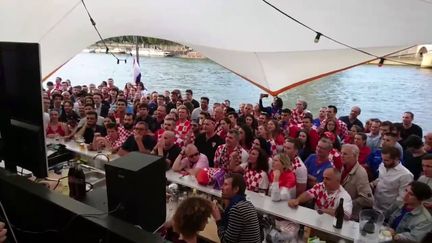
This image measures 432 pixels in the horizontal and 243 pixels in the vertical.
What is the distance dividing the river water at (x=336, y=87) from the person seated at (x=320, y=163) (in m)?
11.1

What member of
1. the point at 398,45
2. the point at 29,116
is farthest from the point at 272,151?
the point at 29,116

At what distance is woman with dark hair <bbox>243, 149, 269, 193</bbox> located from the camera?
3.18m

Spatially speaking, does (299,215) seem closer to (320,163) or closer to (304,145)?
(320,163)

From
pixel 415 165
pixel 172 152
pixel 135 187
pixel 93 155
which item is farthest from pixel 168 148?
pixel 415 165

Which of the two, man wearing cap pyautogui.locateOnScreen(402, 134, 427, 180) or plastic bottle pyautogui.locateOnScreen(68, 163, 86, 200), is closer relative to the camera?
plastic bottle pyautogui.locateOnScreen(68, 163, 86, 200)

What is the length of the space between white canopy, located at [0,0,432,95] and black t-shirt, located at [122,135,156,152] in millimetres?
2527

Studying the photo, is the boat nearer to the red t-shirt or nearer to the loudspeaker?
the red t-shirt

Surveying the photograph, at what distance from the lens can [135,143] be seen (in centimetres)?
414

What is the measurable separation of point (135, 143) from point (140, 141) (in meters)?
0.07

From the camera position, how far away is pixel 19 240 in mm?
1980

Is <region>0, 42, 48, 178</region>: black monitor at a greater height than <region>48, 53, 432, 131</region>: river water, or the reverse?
<region>0, 42, 48, 178</region>: black monitor

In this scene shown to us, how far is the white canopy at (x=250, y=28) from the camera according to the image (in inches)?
180

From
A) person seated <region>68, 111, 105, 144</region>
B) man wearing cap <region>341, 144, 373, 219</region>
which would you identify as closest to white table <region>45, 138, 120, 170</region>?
person seated <region>68, 111, 105, 144</region>

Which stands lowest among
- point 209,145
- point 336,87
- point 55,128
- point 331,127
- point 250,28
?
point 336,87
